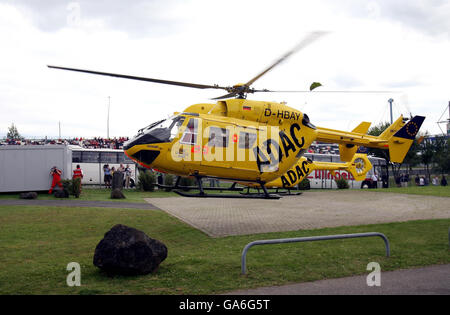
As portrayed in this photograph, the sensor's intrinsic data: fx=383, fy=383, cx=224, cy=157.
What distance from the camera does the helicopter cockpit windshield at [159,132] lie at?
10695mm

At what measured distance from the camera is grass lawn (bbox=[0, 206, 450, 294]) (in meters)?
6.71

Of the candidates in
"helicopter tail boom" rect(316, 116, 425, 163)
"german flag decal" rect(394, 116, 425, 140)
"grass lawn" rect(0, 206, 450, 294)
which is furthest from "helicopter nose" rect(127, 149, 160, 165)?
"german flag decal" rect(394, 116, 425, 140)

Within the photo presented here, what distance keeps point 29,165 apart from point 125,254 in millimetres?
18535

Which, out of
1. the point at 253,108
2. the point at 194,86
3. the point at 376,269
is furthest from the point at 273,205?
the point at 376,269

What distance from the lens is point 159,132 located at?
424 inches

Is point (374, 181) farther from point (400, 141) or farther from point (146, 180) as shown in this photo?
point (146, 180)

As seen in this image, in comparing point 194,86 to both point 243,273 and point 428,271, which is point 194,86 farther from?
point 428,271

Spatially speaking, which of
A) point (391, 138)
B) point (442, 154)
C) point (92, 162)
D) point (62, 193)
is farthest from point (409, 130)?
point (442, 154)

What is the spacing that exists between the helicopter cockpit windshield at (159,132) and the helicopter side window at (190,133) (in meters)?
0.24

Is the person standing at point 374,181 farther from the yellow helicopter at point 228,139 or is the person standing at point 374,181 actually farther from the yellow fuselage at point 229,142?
the yellow fuselage at point 229,142

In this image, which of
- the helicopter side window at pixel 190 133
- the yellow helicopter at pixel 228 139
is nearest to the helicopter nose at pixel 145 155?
the yellow helicopter at pixel 228 139

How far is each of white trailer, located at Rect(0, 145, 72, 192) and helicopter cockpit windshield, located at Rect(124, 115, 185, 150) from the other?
1444 centimetres
